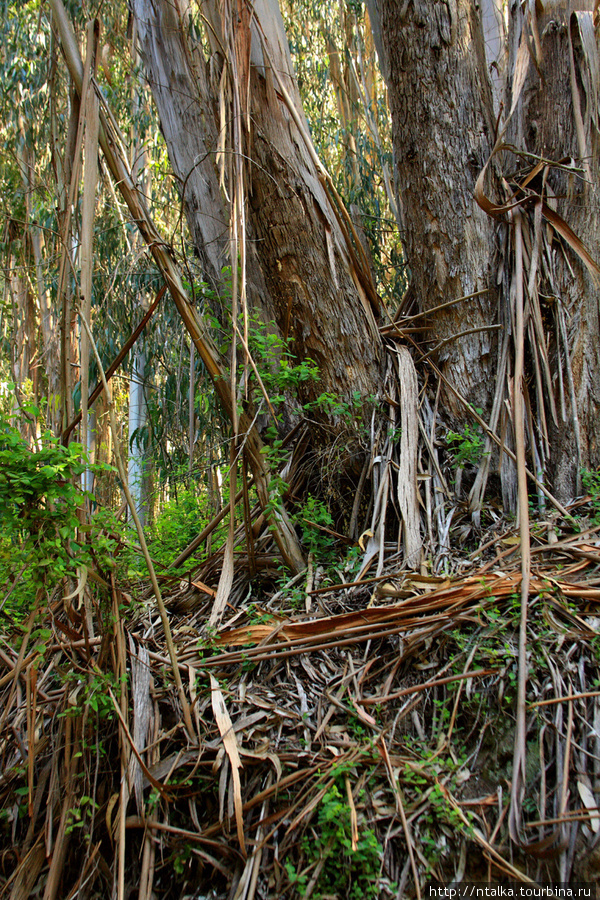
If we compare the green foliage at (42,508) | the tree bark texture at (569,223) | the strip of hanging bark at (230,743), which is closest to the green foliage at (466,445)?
the tree bark texture at (569,223)

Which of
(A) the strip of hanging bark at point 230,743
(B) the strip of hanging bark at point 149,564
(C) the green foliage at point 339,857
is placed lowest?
(C) the green foliage at point 339,857

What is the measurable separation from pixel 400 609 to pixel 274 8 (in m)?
2.57

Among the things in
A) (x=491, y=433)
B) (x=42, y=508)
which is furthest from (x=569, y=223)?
(x=42, y=508)

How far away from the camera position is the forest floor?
47.7 inches

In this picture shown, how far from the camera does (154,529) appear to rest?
3551mm

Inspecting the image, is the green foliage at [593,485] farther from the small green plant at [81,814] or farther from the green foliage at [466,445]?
the small green plant at [81,814]

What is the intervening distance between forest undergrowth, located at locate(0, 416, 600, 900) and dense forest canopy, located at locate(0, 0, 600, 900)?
0.01 metres

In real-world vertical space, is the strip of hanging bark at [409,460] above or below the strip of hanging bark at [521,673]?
above

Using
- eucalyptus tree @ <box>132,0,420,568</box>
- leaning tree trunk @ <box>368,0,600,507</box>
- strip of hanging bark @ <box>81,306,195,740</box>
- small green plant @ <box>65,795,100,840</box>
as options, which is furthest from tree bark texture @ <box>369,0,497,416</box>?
small green plant @ <box>65,795,100,840</box>

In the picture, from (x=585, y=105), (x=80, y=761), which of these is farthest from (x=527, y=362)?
(x=80, y=761)

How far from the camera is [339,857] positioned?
1227 millimetres

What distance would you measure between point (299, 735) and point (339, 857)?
11.6 inches

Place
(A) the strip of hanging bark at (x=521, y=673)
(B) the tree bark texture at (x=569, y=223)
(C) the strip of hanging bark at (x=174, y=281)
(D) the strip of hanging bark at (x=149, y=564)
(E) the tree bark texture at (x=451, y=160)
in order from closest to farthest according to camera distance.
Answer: (A) the strip of hanging bark at (x=521, y=673)
(D) the strip of hanging bark at (x=149, y=564)
(C) the strip of hanging bark at (x=174, y=281)
(B) the tree bark texture at (x=569, y=223)
(E) the tree bark texture at (x=451, y=160)

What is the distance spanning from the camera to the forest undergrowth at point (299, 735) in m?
1.22
